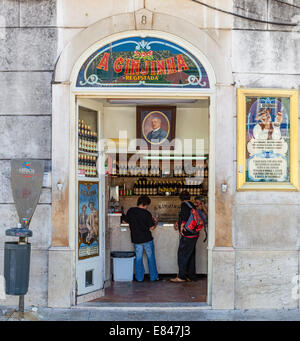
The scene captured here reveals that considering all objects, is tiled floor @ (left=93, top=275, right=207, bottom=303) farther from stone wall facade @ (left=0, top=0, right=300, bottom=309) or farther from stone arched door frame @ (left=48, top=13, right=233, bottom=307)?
stone wall facade @ (left=0, top=0, right=300, bottom=309)

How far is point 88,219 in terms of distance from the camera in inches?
347

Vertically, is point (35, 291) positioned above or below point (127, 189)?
below

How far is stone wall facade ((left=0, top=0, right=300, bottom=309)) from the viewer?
8.23 metres

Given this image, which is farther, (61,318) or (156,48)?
(156,48)

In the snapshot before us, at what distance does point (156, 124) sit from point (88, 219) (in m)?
3.79

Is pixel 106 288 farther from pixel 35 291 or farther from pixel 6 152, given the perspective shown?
pixel 6 152

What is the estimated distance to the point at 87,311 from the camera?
8.08 metres

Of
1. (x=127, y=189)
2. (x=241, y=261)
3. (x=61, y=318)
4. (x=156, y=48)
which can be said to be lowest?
Result: (x=61, y=318)

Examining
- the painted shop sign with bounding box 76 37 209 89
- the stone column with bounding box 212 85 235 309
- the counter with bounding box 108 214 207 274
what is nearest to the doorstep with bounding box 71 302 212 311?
the stone column with bounding box 212 85 235 309

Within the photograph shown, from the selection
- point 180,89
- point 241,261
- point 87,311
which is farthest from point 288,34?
point 87,311

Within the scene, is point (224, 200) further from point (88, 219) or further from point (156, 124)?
point (156, 124)

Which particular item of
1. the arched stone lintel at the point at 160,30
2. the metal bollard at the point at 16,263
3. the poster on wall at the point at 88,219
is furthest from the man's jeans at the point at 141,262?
the arched stone lintel at the point at 160,30

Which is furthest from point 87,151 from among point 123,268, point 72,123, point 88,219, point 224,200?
point 123,268

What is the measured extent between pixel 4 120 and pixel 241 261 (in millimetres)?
4360
